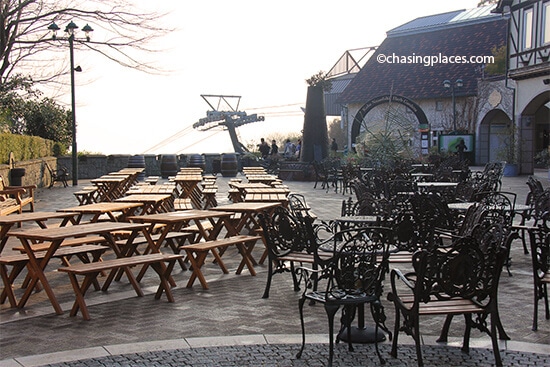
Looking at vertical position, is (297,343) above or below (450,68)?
below

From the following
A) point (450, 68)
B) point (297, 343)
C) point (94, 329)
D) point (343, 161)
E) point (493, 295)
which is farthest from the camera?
point (450, 68)

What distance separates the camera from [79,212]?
27.1 ft

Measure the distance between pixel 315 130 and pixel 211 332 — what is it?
2191 centimetres

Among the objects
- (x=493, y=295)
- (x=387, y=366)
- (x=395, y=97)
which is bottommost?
(x=387, y=366)

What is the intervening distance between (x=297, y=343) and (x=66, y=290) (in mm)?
3155

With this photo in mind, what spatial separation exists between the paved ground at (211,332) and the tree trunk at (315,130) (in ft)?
64.4

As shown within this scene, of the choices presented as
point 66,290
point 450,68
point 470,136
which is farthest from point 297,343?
point 450,68

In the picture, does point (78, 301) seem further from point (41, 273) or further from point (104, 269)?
point (41, 273)

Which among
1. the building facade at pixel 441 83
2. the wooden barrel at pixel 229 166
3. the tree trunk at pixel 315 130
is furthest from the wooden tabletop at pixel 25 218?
the building facade at pixel 441 83

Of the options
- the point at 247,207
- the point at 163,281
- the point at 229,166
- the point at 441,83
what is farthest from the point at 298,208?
the point at 441,83

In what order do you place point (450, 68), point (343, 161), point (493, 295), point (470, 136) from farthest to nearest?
point (450, 68) → point (470, 136) → point (343, 161) → point (493, 295)

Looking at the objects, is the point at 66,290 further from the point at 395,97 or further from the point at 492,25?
the point at 492,25

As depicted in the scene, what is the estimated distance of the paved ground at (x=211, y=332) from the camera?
486cm

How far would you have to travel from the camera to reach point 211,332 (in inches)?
218
